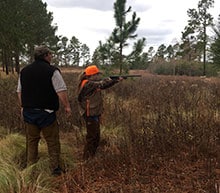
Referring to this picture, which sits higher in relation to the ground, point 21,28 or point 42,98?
point 21,28

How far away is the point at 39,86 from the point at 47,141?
2.67 feet

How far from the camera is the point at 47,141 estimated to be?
4434mm

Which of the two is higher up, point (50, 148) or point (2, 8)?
point (2, 8)

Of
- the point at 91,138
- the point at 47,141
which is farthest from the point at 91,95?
the point at 47,141

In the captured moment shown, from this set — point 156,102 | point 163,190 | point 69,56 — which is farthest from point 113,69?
point 69,56

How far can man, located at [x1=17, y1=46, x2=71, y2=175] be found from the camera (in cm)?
419

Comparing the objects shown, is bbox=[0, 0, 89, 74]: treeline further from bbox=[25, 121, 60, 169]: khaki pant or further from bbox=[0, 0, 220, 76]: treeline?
bbox=[25, 121, 60, 169]: khaki pant

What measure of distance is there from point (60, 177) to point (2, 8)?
62.3 ft

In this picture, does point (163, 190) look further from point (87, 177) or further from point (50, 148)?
point (50, 148)

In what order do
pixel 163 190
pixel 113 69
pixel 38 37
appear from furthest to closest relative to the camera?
pixel 38 37 < pixel 113 69 < pixel 163 190

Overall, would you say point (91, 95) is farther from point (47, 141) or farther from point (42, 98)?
point (47, 141)

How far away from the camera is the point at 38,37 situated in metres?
31.5

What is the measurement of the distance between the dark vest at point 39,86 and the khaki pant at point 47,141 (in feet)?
1.03

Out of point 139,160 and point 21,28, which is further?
point 21,28
